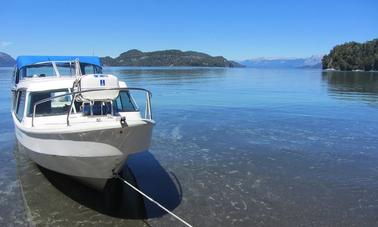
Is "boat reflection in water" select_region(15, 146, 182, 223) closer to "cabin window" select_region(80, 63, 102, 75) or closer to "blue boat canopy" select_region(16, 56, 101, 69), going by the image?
"blue boat canopy" select_region(16, 56, 101, 69)

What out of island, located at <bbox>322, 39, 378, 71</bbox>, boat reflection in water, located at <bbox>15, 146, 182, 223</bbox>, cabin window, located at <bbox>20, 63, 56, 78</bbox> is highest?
island, located at <bbox>322, 39, 378, 71</bbox>

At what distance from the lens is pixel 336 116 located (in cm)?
2352

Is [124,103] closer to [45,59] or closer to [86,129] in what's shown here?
[86,129]

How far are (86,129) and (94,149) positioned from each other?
0.55m

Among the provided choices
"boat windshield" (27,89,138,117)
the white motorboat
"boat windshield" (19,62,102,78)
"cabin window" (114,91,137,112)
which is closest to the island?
"boat windshield" (19,62,102,78)

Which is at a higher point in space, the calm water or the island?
the island

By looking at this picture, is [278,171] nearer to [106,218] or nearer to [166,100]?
[106,218]

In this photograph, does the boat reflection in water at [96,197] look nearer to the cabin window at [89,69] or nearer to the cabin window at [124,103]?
the cabin window at [124,103]

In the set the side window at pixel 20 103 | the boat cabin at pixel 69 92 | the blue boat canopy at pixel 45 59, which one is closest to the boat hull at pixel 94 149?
the boat cabin at pixel 69 92

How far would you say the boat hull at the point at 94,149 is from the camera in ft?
28.8

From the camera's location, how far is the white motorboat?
8.84 m

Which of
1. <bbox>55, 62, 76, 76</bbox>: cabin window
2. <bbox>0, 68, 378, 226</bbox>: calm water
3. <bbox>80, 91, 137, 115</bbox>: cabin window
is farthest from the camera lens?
<bbox>55, 62, 76, 76</bbox>: cabin window

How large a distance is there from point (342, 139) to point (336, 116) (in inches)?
281

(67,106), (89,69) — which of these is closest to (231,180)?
(67,106)
